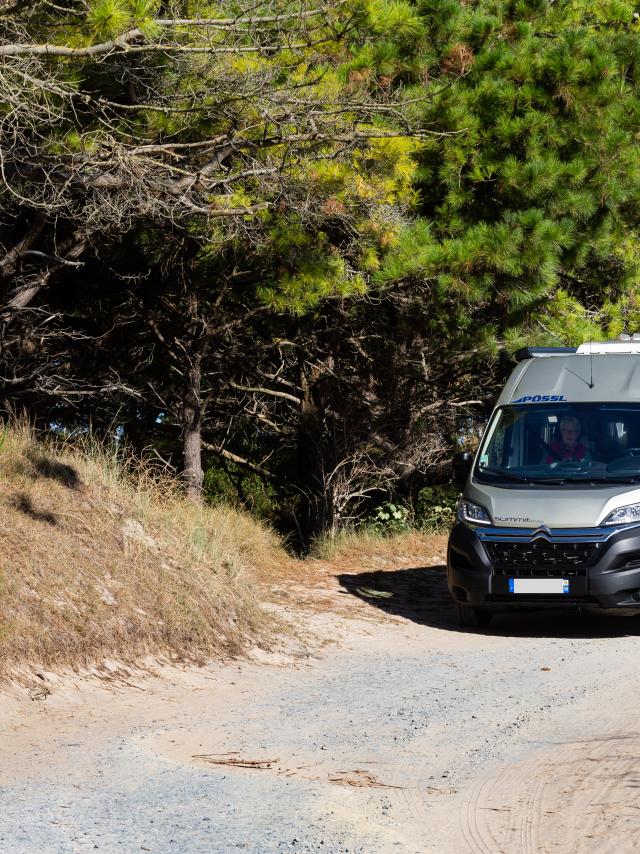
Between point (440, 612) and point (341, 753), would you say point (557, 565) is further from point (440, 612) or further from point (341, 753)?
point (341, 753)

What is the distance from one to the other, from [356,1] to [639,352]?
443cm

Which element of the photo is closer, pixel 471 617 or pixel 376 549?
pixel 471 617

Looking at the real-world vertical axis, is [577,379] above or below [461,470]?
above

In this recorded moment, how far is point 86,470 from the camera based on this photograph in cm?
1175

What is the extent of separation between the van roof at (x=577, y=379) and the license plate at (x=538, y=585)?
2.04 meters

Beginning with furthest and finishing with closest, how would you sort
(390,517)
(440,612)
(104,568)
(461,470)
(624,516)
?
(390,517)
(440,612)
(461,470)
(624,516)
(104,568)

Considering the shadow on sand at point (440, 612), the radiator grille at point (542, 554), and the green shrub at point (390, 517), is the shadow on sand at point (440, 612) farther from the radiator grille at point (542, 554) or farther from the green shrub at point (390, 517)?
the green shrub at point (390, 517)

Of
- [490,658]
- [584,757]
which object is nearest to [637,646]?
[490,658]

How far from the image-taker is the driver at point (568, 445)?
1148 centimetres

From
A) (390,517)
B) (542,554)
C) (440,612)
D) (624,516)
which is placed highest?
(624,516)

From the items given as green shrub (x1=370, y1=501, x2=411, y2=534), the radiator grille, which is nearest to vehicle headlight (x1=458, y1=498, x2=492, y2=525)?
the radiator grille

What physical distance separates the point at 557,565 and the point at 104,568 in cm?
385

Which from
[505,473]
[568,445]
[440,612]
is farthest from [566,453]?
[440,612]

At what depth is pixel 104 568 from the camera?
387 inches
